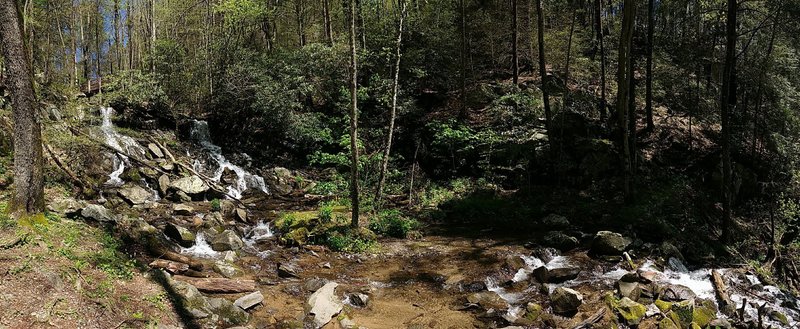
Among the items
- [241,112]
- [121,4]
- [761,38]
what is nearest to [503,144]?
[761,38]

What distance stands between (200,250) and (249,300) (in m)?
4.01

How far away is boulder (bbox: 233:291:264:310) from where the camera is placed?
7.86m

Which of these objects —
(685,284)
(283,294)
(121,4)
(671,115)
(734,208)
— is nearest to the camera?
(283,294)

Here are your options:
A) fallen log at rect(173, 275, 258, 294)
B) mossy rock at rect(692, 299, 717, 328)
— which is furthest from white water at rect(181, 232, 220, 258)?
mossy rock at rect(692, 299, 717, 328)

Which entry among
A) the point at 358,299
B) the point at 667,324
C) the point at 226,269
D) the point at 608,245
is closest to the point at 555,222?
the point at 608,245

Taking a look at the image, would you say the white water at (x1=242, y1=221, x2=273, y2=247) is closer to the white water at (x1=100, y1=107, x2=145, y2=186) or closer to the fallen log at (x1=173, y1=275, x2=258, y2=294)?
the fallen log at (x1=173, y1=275, x2=258, y2=294)

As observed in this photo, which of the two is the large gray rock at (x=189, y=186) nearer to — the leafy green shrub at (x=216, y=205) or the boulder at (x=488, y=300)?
the leafy green shrub at (x=216, y=205)

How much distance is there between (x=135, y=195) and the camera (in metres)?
14.6

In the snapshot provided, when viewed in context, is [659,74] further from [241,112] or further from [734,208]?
[241,112]

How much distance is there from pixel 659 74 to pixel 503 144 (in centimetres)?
939

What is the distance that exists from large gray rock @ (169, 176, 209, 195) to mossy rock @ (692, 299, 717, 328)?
1593 cm

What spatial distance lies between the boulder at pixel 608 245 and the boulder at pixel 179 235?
36.1 ft

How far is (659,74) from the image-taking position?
2194 cm

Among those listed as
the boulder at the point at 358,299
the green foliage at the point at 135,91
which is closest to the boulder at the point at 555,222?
the boulder at the point at 358,299
